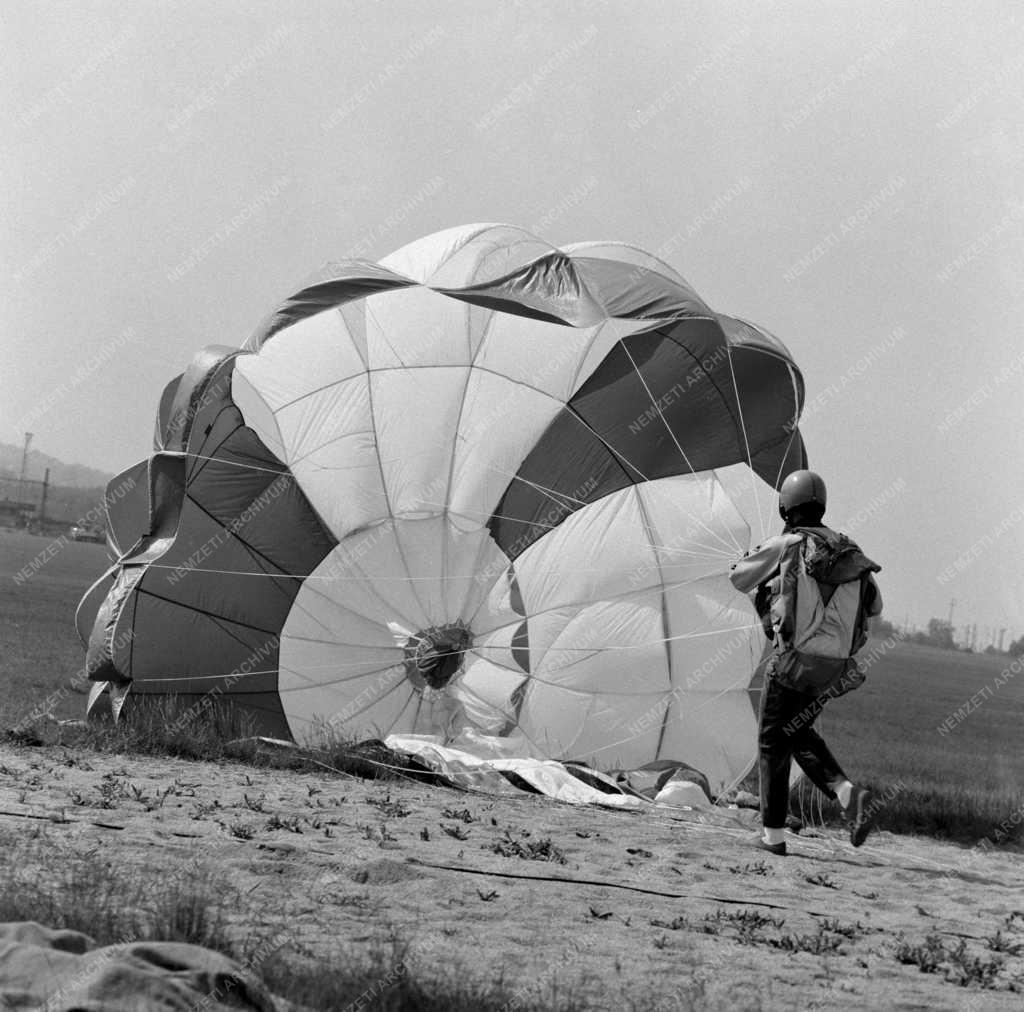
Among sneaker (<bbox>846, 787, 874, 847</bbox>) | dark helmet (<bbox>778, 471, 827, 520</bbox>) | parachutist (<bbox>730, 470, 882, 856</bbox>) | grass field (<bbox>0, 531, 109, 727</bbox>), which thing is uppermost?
dark helmet (<bbox>778, 471, 827, 520</bbox>)

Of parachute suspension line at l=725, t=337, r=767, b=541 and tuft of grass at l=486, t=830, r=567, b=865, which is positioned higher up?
parachute suspension line at l=725, t=337, r=767, b=541

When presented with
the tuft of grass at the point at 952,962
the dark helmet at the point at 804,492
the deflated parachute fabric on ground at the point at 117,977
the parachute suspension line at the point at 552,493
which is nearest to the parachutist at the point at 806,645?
the dark helmet at the point at 804,492

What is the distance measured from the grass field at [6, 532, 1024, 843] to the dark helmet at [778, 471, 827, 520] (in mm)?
2586

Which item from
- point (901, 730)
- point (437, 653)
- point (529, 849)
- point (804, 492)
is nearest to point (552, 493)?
point (437, 653)

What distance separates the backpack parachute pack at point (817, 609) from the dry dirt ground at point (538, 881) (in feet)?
3.10

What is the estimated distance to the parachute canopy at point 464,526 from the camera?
29.8ft

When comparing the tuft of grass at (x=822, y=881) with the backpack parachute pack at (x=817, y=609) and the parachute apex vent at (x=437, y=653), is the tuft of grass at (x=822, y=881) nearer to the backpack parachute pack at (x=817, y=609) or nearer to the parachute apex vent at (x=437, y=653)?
the backpack parachute pack at (x=817, y=609)

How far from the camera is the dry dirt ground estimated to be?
3688mm

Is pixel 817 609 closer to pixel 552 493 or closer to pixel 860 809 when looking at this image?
pixel 860 809

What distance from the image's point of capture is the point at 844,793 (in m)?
6.06

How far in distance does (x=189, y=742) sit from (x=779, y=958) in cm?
473

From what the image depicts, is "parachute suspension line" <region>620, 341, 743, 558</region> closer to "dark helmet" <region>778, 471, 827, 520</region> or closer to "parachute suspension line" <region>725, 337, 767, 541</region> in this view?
"parachute suspension line" <region>725, 337, 767, 541</region>

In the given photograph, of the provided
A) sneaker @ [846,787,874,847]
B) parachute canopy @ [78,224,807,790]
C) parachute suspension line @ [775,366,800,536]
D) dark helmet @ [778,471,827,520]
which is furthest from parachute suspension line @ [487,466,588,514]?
sneaker @ [846,787,874,847]

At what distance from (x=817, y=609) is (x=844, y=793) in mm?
920
